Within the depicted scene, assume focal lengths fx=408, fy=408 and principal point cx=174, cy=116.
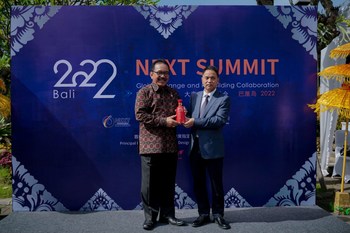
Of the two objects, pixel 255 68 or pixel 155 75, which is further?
pixel 255 68

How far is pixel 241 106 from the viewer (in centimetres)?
455

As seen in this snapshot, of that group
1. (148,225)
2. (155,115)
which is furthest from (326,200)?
(155,115)

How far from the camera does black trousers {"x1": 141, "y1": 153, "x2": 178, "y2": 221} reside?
390 centimetres

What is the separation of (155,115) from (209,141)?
1.85 feet

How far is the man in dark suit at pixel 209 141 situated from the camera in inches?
150

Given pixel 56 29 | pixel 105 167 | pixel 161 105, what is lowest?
pixel 105 167

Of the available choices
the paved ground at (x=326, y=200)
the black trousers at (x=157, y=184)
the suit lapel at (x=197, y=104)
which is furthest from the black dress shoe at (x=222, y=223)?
the paved ground at (x=326, y=200)

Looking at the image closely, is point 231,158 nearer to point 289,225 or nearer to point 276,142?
point 276,142

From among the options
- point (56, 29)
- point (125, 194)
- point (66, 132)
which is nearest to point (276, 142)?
point (125, 194)

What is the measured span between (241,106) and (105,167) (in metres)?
1.66

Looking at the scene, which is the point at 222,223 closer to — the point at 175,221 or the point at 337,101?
the point at 175,221

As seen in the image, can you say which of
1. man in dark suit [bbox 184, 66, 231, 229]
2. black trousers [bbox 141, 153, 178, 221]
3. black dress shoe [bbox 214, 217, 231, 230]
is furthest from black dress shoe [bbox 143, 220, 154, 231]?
black dress shoe [bbox 214, 217, 231, 230]

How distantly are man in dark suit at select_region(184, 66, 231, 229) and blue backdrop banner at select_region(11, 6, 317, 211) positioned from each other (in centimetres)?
59

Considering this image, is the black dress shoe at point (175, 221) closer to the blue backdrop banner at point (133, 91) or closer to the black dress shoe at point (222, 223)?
the black dress shoe at point (222, 223)
